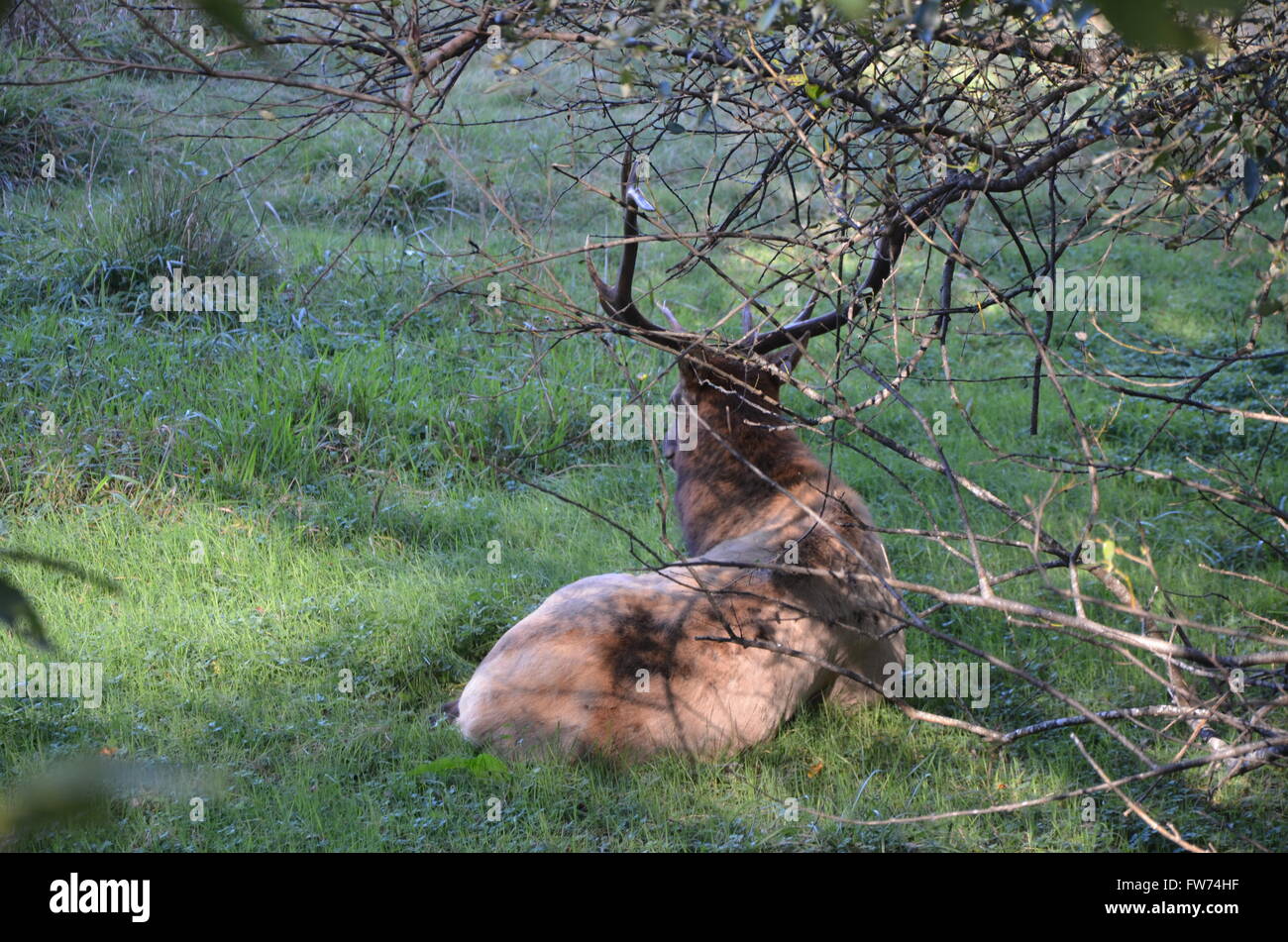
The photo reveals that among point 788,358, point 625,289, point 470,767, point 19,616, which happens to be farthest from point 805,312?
point 19,616

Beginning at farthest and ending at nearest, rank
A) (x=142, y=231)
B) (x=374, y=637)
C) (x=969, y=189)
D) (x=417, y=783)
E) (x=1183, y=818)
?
(x=142, y=231)
(x=374, y=637)
(x=417, y=783)
(x=1183, y=818)
(x=969, y=189)

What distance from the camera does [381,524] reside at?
633cm

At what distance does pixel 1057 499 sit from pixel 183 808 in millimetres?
4866

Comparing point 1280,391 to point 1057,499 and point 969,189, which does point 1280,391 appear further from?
point 969,189

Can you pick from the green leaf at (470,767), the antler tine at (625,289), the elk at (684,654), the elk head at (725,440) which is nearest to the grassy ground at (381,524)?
the green leaf at (470,767)

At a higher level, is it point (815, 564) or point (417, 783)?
point (815, 564)

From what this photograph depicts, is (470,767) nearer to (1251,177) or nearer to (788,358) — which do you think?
(788,358)

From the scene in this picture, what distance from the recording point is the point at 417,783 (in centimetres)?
414

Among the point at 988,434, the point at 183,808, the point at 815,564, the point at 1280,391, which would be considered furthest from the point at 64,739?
the point at 1280,391

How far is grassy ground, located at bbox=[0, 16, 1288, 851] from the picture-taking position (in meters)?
3.96

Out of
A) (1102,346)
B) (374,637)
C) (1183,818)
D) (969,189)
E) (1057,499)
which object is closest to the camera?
(969,189)

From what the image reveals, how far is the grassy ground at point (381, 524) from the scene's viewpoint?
156 inches

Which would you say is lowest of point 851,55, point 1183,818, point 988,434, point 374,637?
point 1183,818

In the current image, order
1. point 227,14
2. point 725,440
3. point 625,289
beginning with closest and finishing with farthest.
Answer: point 227,14
point 625,289
point 725,440
